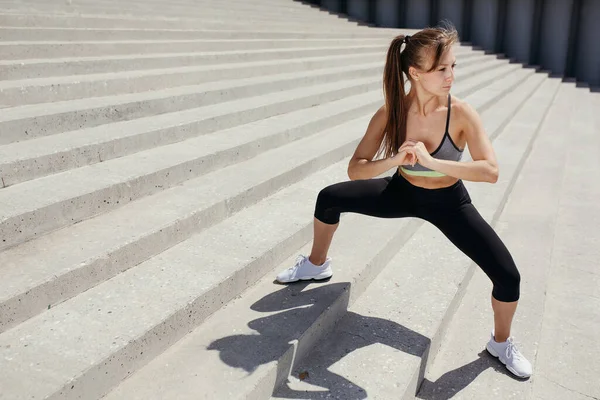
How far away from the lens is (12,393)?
1837 mm

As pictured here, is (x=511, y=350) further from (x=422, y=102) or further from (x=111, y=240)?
(x=111, y=240)

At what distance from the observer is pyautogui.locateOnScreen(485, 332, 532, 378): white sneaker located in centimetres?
267

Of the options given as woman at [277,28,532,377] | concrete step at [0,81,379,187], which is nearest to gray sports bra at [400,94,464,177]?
woman at [277,28,532,377]

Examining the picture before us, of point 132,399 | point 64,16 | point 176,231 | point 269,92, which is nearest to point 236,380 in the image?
point 132,399

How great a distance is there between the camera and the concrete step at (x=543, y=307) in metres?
2.68

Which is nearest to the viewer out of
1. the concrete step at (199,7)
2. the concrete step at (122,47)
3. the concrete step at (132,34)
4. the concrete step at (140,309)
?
the concrete step at (140,309)

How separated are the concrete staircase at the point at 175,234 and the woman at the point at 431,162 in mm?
539

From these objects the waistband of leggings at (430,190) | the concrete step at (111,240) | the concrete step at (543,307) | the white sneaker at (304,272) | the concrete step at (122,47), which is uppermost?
the concrete step at (122,47)

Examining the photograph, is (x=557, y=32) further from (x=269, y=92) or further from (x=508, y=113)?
(x=269, y=92)

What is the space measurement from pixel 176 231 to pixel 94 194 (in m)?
0.49

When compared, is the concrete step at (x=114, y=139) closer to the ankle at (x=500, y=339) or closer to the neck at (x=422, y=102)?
the neck at (x=422, y=102)

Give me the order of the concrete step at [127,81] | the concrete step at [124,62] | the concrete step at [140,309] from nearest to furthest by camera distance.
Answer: the concrete step at [140,309], the concrete step at [127,81], the concrete step at [124,62]

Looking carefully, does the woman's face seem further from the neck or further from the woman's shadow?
the woman's shadow

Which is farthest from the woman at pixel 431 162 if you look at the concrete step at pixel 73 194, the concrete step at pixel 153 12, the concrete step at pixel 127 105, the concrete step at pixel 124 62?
the concrete step at pixel 153 12
